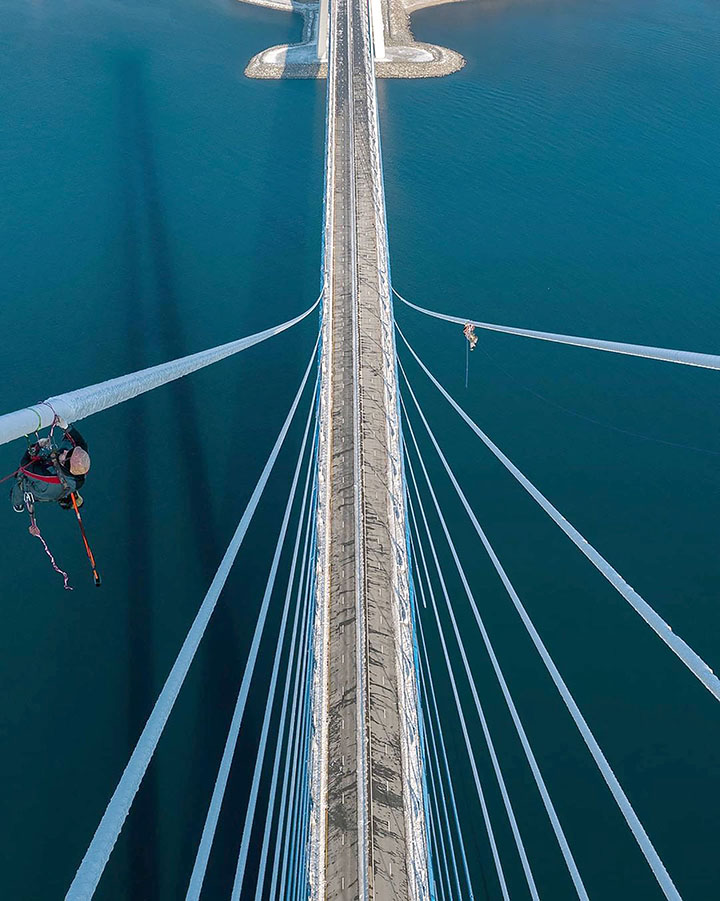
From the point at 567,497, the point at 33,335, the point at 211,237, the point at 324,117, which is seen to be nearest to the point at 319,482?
the point at 567,497

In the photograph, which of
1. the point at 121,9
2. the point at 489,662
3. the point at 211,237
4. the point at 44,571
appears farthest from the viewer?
the point at 121,9

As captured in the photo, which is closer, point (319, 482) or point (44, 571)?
point (319, 482)

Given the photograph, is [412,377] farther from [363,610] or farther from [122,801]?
[122,801]

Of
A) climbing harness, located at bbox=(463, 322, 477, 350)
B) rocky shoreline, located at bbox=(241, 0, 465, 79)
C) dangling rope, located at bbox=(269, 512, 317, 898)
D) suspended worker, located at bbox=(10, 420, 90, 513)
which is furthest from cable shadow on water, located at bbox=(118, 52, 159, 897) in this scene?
rocky shoreline, located at bbox=(241, 0, 465, 79)

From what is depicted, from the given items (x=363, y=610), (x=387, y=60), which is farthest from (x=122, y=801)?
(x=387, y=60)

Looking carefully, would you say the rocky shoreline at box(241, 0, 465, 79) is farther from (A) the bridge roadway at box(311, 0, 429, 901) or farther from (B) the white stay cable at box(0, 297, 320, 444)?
(B) the white stay cable at box(0, 297, 320, 444)

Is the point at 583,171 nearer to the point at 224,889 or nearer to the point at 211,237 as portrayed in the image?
the point at 211,237

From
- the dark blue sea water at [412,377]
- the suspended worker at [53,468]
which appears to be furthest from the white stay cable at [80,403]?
the dark blue sea water at [412,377]
